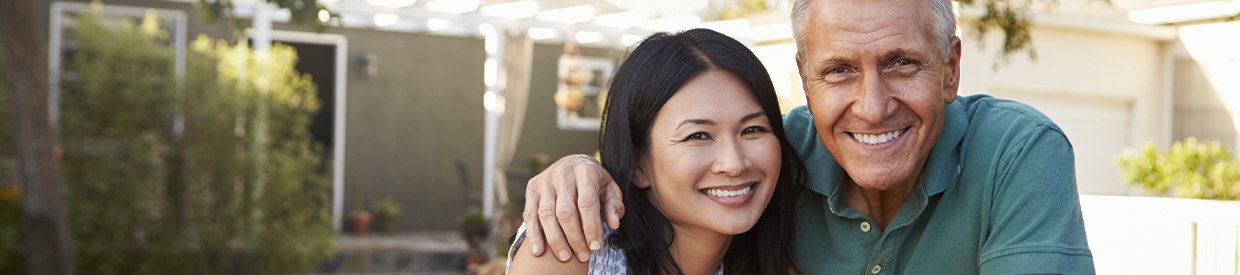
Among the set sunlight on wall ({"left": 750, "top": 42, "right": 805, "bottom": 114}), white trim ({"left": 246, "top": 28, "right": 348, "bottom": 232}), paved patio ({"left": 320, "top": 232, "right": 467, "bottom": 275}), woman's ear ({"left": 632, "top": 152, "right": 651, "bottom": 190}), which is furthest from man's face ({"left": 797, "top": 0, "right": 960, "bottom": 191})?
white trim ({"left": 246, "top": 28, "right": 348, "bottom": 232})

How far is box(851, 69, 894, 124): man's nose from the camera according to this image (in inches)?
81.5

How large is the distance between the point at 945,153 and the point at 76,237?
871cm

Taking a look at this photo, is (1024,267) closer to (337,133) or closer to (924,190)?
(924,190)

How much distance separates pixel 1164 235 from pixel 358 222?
38.6 feet

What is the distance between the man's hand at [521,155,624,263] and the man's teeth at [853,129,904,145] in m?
0.43

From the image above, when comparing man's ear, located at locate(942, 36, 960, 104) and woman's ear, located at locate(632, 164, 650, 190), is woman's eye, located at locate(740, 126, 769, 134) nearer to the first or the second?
woman's ear, located at locate(632, 164, 650, 190)

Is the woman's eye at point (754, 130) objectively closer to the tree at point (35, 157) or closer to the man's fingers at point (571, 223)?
the man's fingers at point (571, 223)

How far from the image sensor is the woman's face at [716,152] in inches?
87.9

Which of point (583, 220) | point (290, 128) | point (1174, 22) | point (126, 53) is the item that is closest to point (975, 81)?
point (1174, 22)

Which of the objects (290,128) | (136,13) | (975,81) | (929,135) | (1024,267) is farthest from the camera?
(136,13)

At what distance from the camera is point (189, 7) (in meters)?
12.7

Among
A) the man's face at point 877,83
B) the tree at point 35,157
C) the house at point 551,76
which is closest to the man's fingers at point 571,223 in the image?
the man's face at point 877,83

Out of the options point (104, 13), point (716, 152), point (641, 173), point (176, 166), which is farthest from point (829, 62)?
point (104, 13)

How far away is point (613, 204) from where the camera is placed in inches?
87.4
